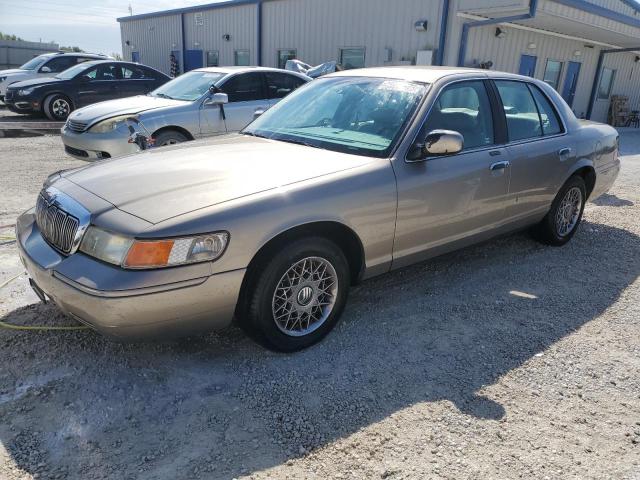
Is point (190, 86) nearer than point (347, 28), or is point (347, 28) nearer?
point (190, 86)

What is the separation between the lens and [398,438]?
8.23 ft

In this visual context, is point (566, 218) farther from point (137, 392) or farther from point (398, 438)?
point (137, 392)

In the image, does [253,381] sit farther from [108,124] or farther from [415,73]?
[108,124]

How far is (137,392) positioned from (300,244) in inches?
46.7

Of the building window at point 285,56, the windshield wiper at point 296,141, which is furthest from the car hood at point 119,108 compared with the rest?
the building window at point 285,56

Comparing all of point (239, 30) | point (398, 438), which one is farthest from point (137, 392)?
point (239, 30)

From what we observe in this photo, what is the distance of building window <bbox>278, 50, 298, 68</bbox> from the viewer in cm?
1732

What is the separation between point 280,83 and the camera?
847 centimetres

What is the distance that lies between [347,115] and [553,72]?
16.1m

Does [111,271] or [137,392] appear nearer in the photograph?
[111,271]

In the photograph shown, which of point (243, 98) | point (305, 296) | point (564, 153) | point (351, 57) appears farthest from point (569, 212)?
point (351, 57)

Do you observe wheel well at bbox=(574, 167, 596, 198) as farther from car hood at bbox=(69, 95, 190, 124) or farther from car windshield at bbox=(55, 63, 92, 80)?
car windshield at bbox=(55, 63, 92, 80)

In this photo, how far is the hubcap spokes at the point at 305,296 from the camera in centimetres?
304

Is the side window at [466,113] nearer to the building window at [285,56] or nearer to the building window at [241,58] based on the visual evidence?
the building window at [285,56]
